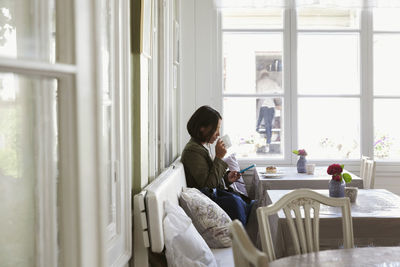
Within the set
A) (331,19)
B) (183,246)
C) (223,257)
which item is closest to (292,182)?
(223,257)

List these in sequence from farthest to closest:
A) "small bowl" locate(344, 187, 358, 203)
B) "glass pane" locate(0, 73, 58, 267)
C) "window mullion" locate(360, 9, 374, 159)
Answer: "window mullion" locate(360, 9, 374, 159)
"small bowl" locate(344, 187, 358, 203)
"glass pane" locate(0, 73, 58, 267)

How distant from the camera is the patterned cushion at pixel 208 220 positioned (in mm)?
2777

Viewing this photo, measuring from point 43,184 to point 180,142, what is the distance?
3824mm

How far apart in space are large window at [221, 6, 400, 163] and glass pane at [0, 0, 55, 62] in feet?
13.5

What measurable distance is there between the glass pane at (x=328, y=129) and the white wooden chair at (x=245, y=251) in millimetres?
3933

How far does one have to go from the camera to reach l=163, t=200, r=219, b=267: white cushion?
213 centimetres

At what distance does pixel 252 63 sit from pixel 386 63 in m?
1.40

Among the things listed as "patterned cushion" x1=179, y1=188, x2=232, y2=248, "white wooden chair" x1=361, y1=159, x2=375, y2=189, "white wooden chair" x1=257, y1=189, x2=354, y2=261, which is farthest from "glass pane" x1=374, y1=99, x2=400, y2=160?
"white wooden chair" x1=257, y1=189, x2=354, y2=261

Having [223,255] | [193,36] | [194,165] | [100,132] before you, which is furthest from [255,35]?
[100,132]

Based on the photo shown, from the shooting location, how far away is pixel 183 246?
2160 mm

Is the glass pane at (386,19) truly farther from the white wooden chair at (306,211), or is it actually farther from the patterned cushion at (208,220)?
the white wooden chair at (306,211)

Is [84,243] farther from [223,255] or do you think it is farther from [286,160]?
[286,160]

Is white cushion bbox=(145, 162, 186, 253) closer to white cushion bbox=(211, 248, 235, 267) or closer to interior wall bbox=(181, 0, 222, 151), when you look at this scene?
white cushion bbox=(211, 248, 235, 267)

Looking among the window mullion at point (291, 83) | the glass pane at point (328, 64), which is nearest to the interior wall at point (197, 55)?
the window mullion at point (291, 83)
